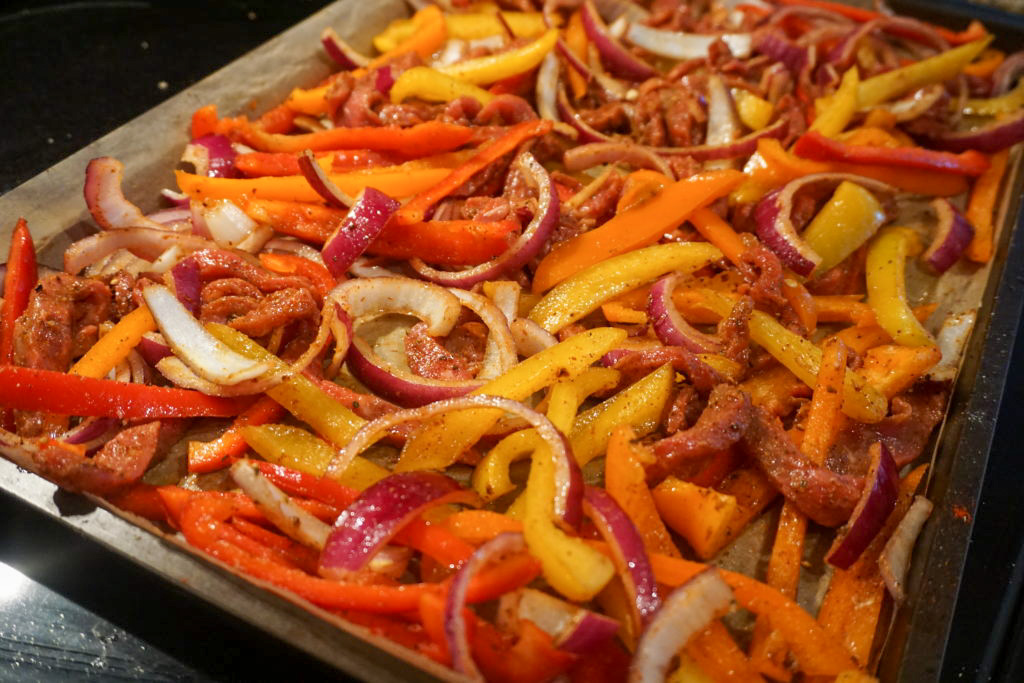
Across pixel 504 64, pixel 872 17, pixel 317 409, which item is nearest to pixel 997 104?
pixel 872 17

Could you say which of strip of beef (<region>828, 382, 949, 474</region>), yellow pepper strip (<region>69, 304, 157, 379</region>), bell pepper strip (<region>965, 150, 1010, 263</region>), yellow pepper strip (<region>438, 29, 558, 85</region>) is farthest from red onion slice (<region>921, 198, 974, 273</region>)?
yellow pepper strip (<region>69, 304, 157, 379</region>)

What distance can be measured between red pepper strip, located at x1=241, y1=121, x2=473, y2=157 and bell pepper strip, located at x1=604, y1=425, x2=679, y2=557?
1.96 m

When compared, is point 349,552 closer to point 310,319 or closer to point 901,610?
point 310,319

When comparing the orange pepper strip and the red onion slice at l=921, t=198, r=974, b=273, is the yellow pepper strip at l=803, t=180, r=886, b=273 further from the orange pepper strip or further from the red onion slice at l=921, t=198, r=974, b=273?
the orange pepper strip

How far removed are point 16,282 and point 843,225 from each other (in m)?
3.60

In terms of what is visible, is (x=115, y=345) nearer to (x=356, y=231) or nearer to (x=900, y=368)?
(x=356, y=231)

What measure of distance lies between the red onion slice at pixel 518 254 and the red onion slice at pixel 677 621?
1.62 meters

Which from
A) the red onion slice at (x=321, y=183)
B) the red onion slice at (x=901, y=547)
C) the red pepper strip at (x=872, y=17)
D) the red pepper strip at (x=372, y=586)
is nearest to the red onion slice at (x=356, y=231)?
the red onion slice at (x=321, y=183)

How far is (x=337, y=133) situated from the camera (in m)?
3.88

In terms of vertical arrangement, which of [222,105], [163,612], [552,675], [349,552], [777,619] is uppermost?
[222,105]

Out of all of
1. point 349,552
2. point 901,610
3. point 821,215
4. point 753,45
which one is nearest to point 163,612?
point 349,552

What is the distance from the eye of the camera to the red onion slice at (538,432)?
233 cm

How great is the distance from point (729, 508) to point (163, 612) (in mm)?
1893

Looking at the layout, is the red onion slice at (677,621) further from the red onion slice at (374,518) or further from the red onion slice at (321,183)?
the red onion slice at (321,183)
